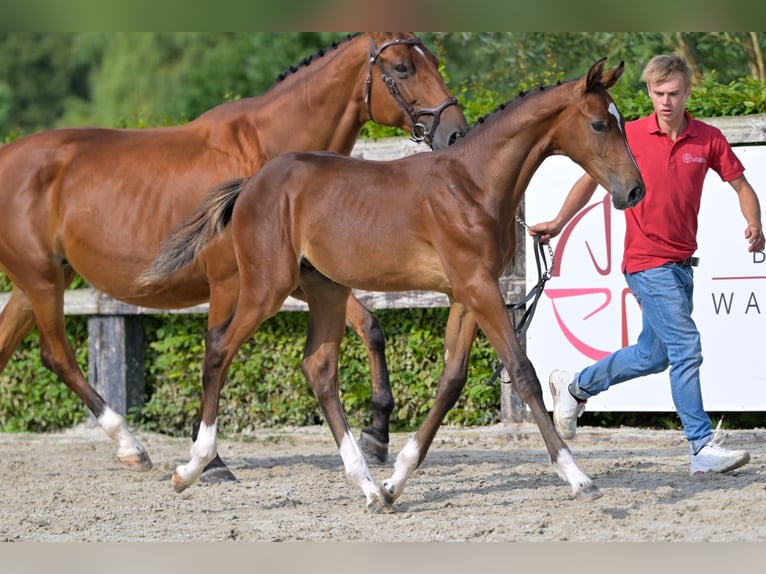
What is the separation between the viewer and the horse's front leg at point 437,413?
184 inches

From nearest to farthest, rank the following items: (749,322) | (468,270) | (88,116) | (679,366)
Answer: (468,270) → (679,366) → (749,322) → (88,116)

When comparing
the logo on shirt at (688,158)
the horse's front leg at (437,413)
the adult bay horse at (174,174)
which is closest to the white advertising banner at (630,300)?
the adult bay horse at (174,174)

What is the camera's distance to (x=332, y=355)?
513cm

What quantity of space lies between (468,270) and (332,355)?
93 cm

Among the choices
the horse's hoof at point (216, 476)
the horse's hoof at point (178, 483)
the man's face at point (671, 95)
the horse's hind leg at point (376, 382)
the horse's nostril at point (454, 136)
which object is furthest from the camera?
the horse's hind leg at point (376, 382)

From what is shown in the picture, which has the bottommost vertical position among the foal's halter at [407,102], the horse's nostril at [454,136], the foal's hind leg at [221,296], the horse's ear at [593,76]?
the foal's hind leg at [221,296]

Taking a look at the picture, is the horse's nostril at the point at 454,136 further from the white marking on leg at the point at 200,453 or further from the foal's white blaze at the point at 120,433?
the foal's white blaze at the point at 120,433

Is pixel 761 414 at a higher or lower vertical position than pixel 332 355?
lower

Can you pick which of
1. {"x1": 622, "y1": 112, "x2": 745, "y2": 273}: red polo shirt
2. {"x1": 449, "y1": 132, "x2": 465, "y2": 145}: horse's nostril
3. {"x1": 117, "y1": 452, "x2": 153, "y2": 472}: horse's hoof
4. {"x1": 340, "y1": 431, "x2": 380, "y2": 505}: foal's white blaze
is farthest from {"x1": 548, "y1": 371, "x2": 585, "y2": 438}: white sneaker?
{"x1": 117, "y1": 452, "x2": 153, "y2": 472}: horse's hoof

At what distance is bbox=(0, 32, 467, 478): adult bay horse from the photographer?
5613 mm

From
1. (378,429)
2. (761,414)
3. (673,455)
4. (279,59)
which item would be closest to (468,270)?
(378,429)

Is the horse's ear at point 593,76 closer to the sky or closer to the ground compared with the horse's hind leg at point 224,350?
closer to the sky

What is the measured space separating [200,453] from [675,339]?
217 centimetres

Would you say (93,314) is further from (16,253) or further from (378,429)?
(378,429)
